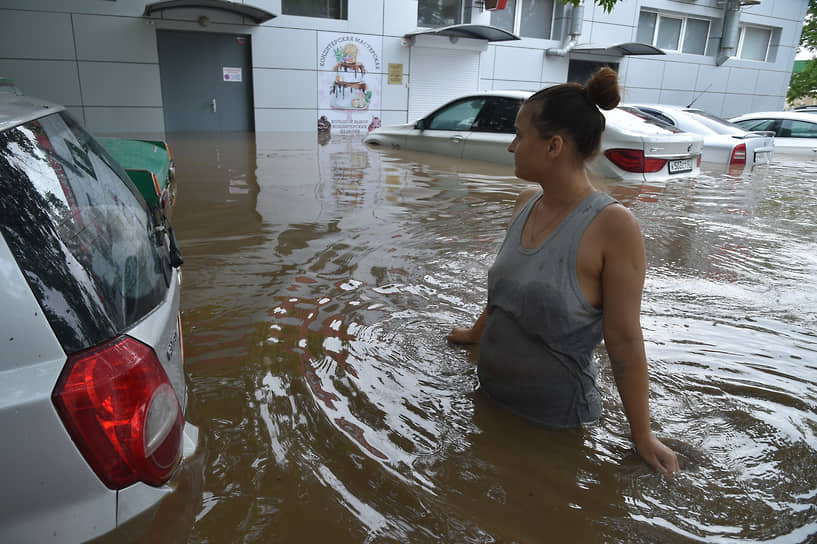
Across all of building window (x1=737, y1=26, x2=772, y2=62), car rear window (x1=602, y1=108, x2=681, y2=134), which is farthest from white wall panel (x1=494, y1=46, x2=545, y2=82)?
building window (x1=737, y1=26, x2=772, y2=62)

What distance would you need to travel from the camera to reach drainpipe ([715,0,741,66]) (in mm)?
21703

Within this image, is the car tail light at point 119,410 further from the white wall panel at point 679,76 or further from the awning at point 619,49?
the white wall panel at point 679,76

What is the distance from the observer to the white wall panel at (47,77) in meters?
12.9

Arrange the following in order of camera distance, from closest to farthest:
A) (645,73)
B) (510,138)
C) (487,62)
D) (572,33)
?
(510,138)
(487,62)
(572,33)
(645,73)

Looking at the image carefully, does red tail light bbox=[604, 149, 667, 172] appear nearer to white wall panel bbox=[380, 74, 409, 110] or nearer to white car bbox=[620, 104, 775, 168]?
white car bbox=[620, 104, 775, 168]

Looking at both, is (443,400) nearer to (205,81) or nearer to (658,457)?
(658,457)

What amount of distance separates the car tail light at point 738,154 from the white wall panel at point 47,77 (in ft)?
48.1

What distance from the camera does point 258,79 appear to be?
1539 centimetres

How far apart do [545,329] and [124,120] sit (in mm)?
14776

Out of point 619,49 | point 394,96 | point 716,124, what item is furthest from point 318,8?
point 716,124

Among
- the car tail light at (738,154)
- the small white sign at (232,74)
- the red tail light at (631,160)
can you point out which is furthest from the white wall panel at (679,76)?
the red tail light at (631,160)

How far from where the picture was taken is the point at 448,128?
33.1ft

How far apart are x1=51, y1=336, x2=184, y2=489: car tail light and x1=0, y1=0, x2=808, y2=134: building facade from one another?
46.6 ft

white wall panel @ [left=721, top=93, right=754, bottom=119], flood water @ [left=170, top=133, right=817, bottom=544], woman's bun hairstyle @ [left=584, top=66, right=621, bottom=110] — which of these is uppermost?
white wall panel @ [left=721, top=93, right=754, bottom=119]
